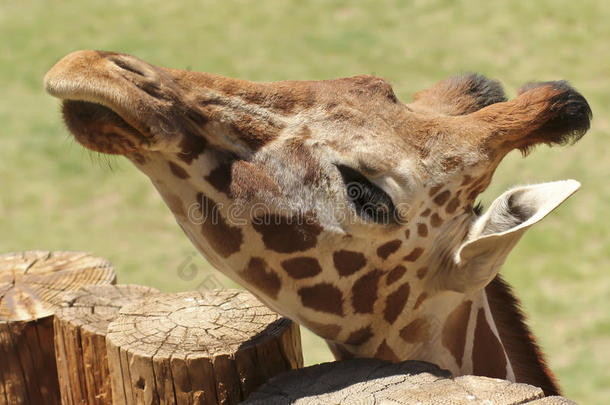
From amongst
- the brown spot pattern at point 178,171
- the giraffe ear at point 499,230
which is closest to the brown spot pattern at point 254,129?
the brown spot pattern at point 178,171

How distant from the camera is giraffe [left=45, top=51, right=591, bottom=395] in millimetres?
2510

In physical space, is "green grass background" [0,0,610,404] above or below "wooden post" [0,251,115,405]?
above

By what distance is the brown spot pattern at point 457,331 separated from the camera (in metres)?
2.97

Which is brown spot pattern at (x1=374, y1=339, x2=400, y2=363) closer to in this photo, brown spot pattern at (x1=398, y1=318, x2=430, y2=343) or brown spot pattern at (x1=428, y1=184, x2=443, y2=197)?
brown spot pattern at (x1=398, y1=318, x2=430, y2=343)

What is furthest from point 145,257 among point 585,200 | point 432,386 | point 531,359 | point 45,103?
point 432,386

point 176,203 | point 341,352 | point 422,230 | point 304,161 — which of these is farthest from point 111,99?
point 341,352

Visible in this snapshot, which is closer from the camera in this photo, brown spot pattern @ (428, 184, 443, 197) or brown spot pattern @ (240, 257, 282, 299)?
brown spot pattern @ (240, 257, 282, 299)

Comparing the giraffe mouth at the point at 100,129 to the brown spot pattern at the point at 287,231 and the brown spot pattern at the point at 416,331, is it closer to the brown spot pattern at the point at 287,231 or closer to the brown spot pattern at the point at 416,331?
the brown spot pattern at the point at 287,231

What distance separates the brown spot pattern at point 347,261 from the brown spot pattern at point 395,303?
0.60 ft

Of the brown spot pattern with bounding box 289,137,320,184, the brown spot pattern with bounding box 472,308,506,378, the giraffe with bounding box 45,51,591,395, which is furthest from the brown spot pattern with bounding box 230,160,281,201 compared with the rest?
the brown spot pattern with bounding box 472,308,506,378

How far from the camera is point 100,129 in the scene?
93.5 inches

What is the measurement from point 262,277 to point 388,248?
44 centimetres

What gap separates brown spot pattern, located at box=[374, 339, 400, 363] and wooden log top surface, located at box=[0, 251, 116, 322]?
1.45 m

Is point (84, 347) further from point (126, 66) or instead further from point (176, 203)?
point (126, 66)
